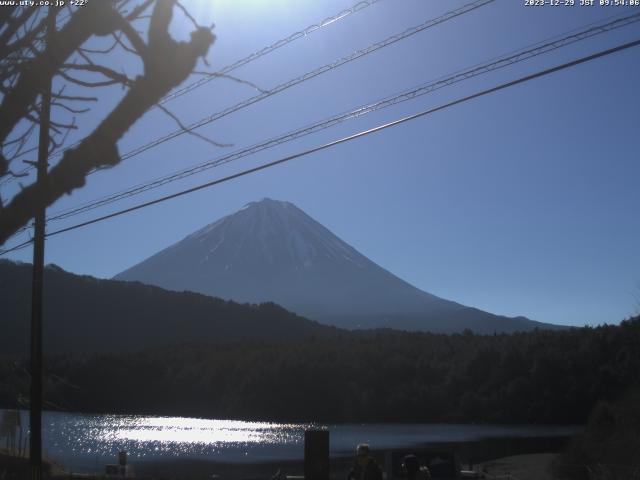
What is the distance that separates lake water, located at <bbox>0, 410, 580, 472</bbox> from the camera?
51.9 m

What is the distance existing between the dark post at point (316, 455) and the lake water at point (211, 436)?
32.1 meters

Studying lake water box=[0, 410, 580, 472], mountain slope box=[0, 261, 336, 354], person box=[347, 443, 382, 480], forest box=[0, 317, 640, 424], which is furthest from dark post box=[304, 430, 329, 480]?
mountain slope box=[0, 261, 336, 354]

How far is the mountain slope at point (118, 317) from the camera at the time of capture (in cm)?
8781

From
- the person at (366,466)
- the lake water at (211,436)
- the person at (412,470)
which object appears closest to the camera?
the person at (412,470)

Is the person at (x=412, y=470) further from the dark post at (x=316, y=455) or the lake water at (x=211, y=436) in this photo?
the lake water at (x=211, y=436)

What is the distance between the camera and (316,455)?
38.8 ft

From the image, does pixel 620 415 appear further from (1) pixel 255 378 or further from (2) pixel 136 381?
(2) pixel 136 381

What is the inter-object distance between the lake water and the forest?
110 inches

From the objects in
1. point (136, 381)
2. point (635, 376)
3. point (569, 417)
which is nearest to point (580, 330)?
point (569, 417)

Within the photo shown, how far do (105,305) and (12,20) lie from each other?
106 m

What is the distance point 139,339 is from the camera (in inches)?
4365

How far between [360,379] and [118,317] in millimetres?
35523

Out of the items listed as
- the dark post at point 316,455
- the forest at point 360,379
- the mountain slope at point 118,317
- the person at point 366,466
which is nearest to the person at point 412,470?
the person at point 366,466

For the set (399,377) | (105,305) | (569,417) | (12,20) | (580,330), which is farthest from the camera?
(105,305)
